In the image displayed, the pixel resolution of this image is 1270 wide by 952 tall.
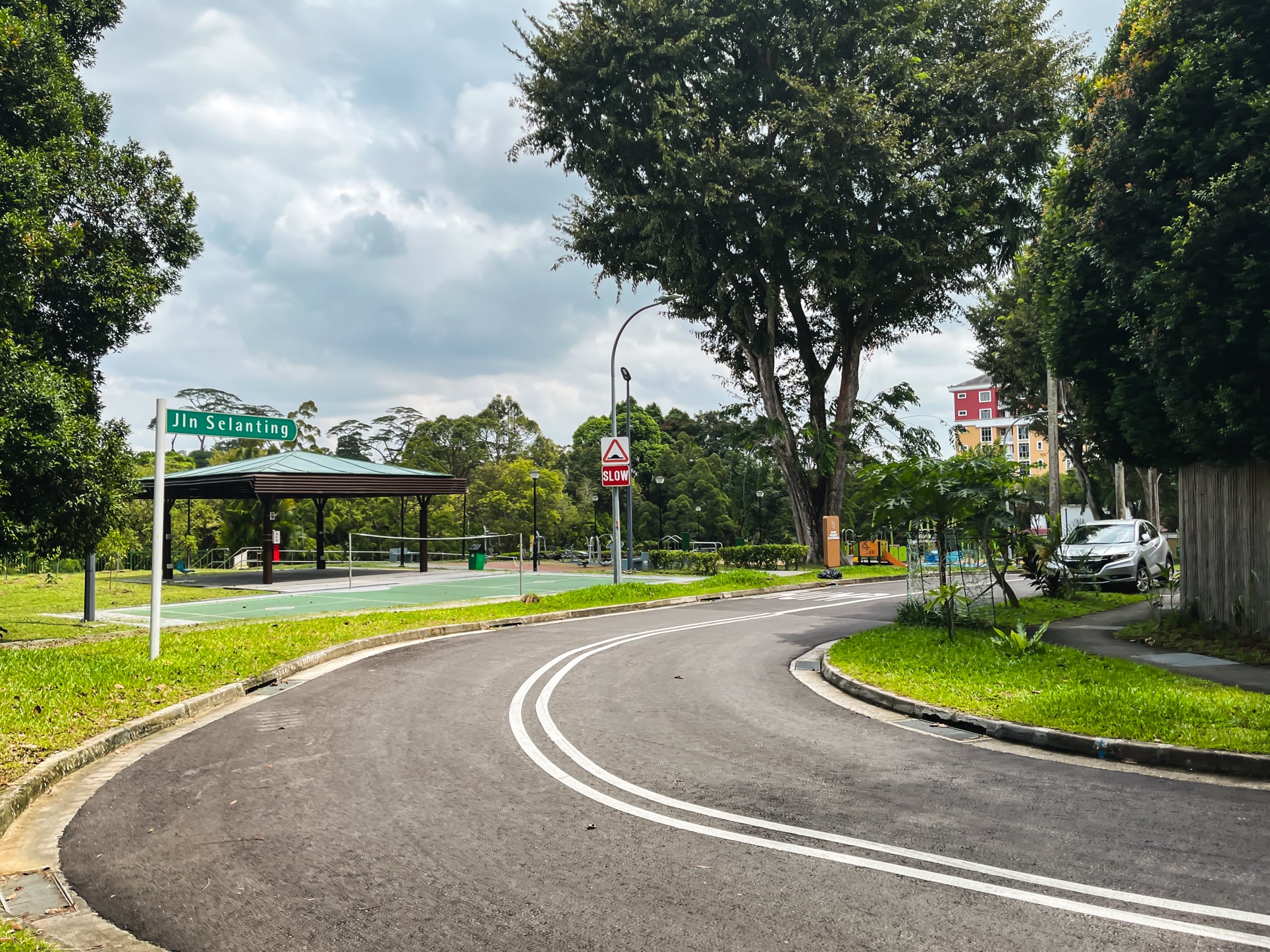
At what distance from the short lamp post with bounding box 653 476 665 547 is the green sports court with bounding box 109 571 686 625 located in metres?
22.9

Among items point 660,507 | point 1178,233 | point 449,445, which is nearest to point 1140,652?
point 1178,233

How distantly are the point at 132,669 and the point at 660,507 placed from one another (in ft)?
161

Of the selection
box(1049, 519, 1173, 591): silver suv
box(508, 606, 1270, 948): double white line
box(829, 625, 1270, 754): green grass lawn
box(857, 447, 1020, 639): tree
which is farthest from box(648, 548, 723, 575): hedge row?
box(508, 606, 1270, 948): double white line

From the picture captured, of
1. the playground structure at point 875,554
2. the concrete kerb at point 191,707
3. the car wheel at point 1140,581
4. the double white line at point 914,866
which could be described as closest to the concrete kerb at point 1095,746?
the double white line at point 914,866

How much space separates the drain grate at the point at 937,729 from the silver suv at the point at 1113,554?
1277 centimetres

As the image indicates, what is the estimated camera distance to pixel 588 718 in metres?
8.30

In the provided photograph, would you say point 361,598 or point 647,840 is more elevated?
point 647,840

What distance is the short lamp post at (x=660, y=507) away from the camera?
56819mm

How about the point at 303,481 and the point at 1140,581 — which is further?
the point at 303,481

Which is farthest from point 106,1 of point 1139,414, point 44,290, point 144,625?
point 1139,414

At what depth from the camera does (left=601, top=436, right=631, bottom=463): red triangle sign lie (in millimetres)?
22594

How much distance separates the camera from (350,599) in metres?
23.2

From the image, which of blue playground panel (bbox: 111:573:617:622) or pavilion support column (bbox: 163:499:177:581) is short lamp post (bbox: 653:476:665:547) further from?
pavilion support column (bbox: 163:499:177:581)

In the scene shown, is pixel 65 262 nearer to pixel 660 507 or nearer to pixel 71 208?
pixel 71 208
